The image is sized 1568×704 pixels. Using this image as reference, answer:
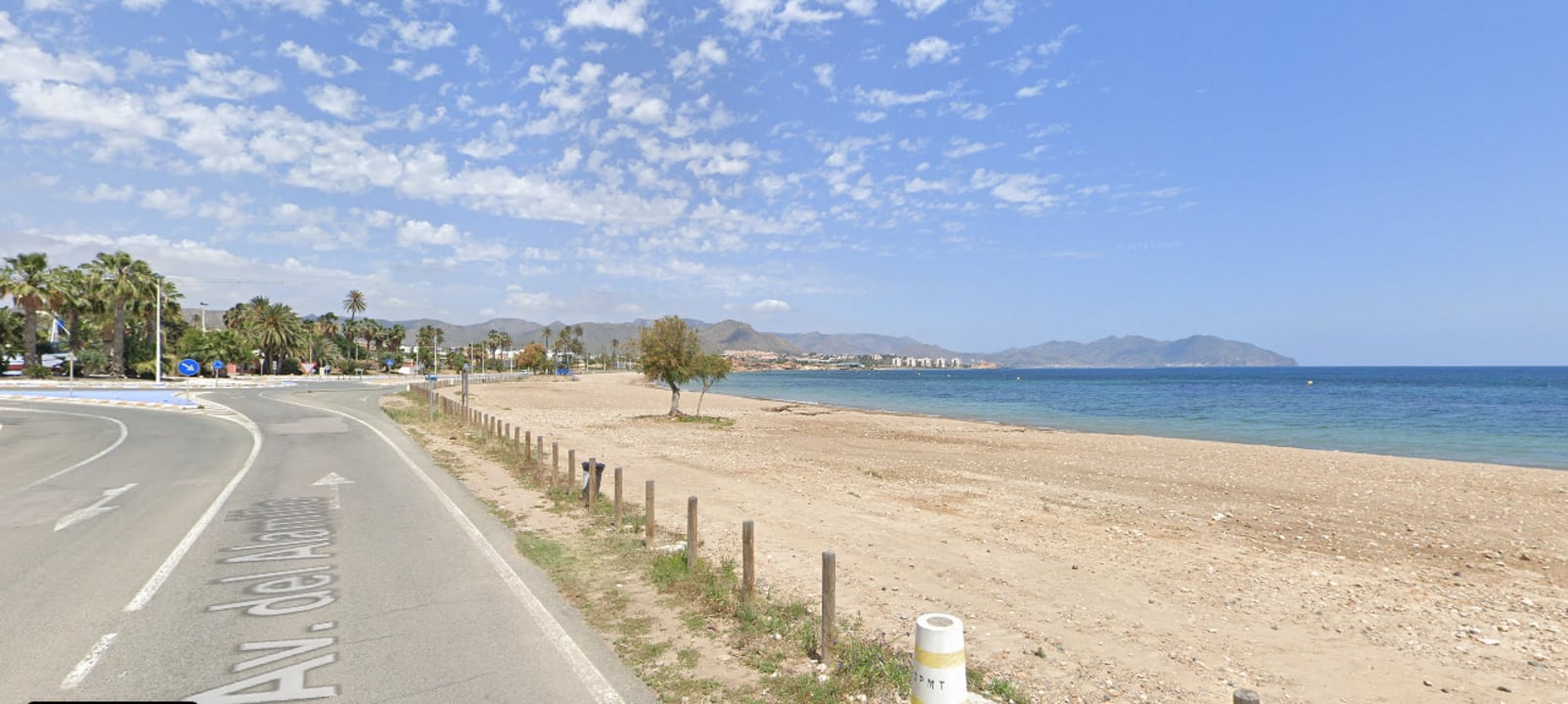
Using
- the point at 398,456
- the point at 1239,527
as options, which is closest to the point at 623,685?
the point at 1239,527

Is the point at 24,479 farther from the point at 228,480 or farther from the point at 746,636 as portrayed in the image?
the point at 746,636

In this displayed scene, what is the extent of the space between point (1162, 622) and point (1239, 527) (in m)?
7.98

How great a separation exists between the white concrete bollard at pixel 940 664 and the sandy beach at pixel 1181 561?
6.00 ft

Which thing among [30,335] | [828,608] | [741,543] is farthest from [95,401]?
[828,608]

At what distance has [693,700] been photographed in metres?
5.52

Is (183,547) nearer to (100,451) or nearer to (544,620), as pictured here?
(544,620)

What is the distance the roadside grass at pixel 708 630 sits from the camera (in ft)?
18.8

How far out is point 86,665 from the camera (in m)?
5.68

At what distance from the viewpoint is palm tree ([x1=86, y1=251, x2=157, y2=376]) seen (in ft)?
211

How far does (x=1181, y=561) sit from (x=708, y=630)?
24.9 ft

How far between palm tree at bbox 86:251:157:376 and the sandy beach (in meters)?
66.7

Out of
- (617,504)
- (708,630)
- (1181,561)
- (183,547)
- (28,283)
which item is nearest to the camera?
(708,630)

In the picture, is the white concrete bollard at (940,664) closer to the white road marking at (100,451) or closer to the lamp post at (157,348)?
the white road marking at (100,451)

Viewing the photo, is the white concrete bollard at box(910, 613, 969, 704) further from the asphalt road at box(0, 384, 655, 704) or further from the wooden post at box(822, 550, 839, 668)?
the asphalt road at box(0, 384, 655, 704)
